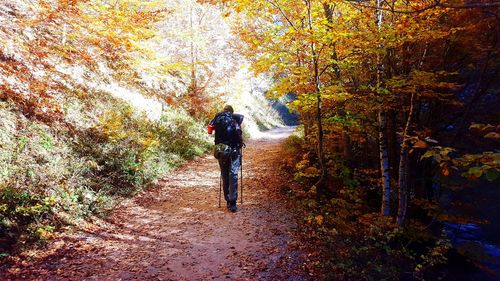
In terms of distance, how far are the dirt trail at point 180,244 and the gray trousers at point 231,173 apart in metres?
0.45

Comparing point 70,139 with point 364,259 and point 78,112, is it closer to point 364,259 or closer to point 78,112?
point 78,112

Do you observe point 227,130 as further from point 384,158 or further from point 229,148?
point 384,158

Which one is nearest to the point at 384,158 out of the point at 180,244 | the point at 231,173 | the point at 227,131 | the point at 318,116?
the point at 318,116

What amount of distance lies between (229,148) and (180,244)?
2578 mm

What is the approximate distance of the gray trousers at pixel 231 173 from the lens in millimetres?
7547

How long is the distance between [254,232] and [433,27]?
21.1 feet

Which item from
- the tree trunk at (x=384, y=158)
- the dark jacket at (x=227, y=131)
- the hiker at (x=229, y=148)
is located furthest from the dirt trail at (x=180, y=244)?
the tree trunk at (x=384, y=158)

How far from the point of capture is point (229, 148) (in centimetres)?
757

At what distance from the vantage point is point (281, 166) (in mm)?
12477

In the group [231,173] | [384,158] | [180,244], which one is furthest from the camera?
[384,158]

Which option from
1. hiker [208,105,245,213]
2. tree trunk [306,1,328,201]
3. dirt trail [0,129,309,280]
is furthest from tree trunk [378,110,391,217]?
hiker [208,105,245,213]

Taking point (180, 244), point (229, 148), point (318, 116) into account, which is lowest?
point (180, 244)

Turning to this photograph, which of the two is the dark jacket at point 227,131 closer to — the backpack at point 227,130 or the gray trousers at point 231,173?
the backpack at point 227,130

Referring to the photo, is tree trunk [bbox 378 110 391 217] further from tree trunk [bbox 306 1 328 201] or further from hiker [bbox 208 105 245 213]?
hiker [bbox 208 105 245 213]
